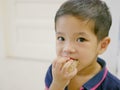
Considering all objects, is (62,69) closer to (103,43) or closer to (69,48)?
(69,48)

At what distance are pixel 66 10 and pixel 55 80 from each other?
21 cm

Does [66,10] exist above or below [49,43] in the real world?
above

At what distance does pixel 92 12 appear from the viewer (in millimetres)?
726

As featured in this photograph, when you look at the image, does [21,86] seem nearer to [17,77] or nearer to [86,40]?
[17,77]

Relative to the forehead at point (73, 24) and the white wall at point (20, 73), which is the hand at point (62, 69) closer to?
the forehead at point (73, 24)

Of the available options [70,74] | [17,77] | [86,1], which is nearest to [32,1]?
[17,77]

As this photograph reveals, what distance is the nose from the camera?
2.27 ft

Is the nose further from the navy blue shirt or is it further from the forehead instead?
the navy blue shirt

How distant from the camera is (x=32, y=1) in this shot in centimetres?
162

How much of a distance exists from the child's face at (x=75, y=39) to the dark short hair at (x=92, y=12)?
0.06ft

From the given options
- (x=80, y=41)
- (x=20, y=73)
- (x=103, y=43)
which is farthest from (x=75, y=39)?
(x=20, y=73)

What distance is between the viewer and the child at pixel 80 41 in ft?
2.30

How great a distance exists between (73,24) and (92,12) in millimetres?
75

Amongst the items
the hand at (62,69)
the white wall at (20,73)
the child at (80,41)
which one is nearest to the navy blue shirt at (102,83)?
the child at (80,41)
